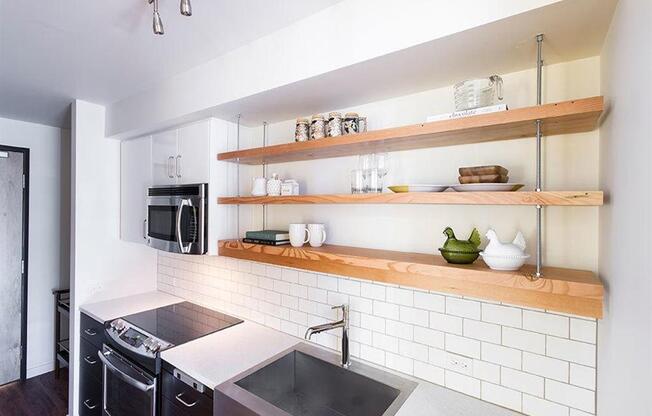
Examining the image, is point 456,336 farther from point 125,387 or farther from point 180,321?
point 125,387

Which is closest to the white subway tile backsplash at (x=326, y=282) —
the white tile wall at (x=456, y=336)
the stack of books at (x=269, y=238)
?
the white tile wall at (x=456, y=336)

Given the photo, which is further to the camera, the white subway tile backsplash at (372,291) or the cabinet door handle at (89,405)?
the cabinet door handle at (89,405)

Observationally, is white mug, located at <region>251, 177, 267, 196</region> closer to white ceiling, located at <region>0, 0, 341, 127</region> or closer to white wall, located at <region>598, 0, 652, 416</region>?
white ceiling, located at <region>0, 0, 341, 127</region>

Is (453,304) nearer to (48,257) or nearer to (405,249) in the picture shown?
(405,249)

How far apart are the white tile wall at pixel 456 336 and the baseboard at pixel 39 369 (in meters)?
2.75

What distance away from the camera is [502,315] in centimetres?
126

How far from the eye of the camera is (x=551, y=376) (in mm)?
1169

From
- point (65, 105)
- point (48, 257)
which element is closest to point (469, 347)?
→ point (65, 105)

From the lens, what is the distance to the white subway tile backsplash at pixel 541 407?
115 cm

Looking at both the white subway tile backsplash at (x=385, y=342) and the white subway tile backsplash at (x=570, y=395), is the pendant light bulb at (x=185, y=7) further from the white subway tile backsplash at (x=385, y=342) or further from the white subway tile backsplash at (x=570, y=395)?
the white subway tile backsplash at (x=570, y=395)

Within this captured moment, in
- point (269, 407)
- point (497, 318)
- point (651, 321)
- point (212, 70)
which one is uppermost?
point (212, 70)

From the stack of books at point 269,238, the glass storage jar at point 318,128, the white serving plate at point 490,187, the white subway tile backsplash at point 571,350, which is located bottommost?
the white subway tile backsplash at point 571,350

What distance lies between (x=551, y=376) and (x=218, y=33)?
1878 mm

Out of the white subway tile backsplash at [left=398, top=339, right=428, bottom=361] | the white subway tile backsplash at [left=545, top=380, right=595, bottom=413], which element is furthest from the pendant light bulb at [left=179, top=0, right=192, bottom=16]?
the white subway tile backsplash at [left=545, top=380, right=595, bottom=413]
